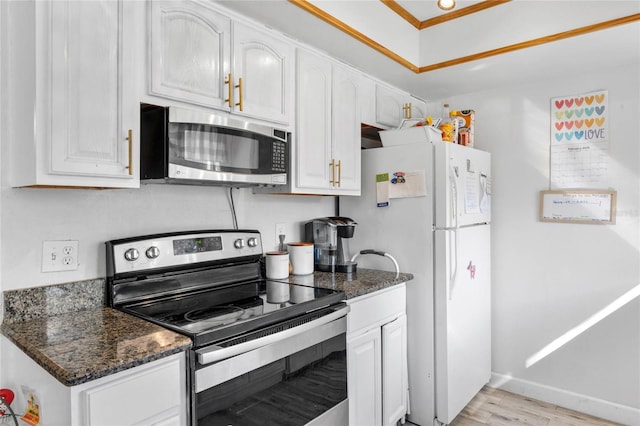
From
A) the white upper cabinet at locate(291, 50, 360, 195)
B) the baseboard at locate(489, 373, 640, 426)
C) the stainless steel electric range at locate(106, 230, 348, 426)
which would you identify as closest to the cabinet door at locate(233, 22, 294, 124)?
the white upper cabinet at locate(291, 50, 360, 195)

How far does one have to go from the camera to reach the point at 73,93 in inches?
51.3

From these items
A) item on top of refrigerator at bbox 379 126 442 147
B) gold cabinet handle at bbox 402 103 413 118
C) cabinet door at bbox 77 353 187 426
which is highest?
gold cabinet handle at bbox 402 103 413 118

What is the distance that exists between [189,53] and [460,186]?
65.0 inches

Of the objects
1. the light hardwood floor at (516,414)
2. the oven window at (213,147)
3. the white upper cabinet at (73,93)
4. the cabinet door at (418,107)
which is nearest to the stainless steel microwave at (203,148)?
the oven window at (213,147)

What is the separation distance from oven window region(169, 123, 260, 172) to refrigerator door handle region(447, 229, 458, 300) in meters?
1.18

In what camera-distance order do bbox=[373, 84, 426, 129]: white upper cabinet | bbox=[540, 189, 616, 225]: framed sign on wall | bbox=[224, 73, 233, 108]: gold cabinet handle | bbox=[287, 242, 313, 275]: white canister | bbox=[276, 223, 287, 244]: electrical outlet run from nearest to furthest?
bbox=[224, 73, 233, 108]: gold cabinet handle < bbox=[287, 242, 313, 275]: white canister < bbox=[276, 223, 287, 244]: electrical outlet < bbox=[540, 189, 616, 225]: framed sign on wall < bbox=[373, 84, 426, 129]: white upper cabinet

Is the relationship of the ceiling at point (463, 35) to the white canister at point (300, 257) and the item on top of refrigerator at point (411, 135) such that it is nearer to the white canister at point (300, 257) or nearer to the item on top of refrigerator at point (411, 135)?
the item on top of refrigerator at point (411, 135)

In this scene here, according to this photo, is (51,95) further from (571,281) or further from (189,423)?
(571,281)

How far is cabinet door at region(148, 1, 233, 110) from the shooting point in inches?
59.3

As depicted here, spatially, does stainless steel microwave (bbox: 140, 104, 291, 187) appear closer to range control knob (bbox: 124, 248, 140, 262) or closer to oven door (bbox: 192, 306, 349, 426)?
range control knob (bbox: 124, 248, 140, 262)

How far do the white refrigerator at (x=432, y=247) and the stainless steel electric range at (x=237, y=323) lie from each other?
0.70 meters

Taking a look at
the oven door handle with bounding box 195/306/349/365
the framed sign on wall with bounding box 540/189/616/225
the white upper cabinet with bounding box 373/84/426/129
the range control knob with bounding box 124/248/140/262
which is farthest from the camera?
the white upper cabinet with bounding box 373/84/426/129

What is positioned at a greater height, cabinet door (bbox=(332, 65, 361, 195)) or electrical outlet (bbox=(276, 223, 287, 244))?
cabinet door (bbox=(332, 65, 361, 195))

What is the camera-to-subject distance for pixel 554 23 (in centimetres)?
213
